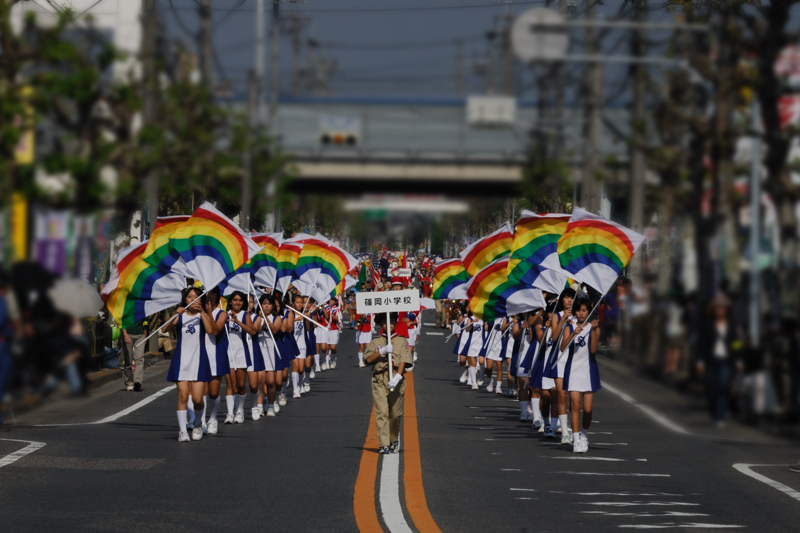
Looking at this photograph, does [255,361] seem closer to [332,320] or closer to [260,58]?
[332,320]

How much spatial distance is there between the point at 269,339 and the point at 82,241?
20.1 metres

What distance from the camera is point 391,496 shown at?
60.3ft

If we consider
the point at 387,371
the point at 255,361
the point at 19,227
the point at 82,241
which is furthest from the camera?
the point at 255,361

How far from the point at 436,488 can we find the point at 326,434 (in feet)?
14.7

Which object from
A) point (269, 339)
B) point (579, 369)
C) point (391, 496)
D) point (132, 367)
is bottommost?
point (391, 496)

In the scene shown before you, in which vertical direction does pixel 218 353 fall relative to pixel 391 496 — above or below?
above

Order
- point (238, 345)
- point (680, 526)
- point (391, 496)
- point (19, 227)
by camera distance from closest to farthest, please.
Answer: point (19, 227), point (680, 526), point (391, 496), point (238, 345)

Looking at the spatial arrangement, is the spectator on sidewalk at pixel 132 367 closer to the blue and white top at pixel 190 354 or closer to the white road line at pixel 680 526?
the blue and white top at pixel 190 354

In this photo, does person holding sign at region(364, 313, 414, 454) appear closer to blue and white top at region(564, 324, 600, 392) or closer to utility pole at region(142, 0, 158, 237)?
blue and white top at region(564, 324, 600, 392)

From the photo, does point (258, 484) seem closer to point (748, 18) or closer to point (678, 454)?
point (678, 454)

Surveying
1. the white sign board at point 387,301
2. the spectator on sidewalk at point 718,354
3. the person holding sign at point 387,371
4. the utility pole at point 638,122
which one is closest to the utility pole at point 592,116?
the utility pole at point 638,122

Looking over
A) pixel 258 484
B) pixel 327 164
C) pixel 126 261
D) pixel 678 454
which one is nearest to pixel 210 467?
pixel 258 484

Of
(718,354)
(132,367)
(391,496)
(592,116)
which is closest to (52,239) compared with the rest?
(592,116)

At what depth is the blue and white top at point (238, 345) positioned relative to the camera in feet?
70.7
